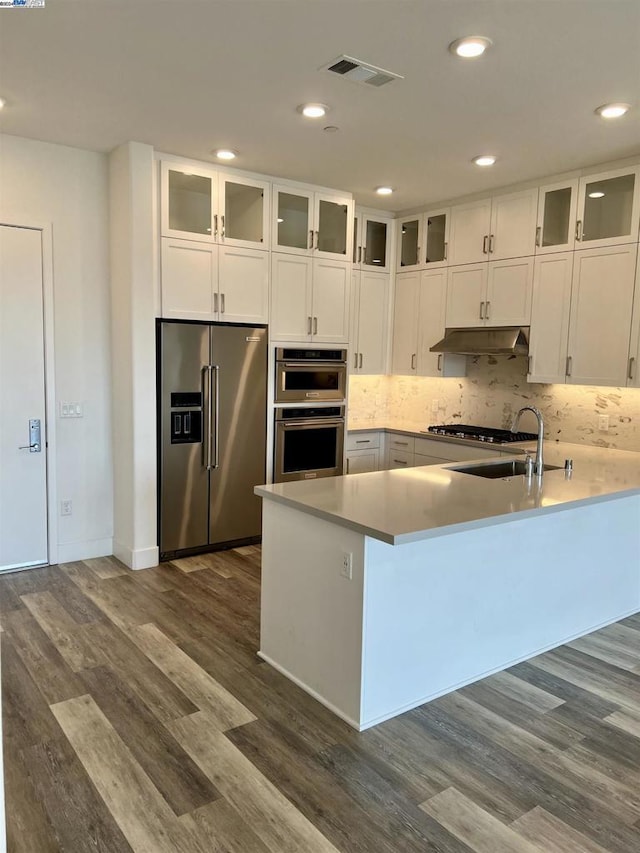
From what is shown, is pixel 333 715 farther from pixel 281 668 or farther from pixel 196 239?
pixel 196 239

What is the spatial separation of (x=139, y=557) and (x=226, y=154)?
2.83 m

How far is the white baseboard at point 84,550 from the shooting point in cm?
448

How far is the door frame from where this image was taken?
420 centimetres

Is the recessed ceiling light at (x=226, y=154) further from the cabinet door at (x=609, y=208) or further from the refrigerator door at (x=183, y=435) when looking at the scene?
the cabinet door at (x=609, y=208)

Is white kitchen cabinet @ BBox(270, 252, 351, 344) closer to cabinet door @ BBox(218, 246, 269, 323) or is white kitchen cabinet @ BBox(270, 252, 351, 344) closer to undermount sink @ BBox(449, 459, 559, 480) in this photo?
cabinet door @ BBox(218, 246, 269, 323)

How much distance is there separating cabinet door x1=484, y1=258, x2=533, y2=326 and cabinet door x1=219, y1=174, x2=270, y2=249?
183 centimetres

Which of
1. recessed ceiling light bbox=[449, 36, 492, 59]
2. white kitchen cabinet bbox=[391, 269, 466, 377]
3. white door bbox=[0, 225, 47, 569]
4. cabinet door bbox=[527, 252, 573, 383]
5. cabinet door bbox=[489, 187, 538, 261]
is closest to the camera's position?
recessed ceiling light bbox=[449, 36, 492, 59]

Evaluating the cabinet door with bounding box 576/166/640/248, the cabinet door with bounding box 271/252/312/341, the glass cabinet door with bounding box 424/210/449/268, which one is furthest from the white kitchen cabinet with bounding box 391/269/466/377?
the cabinet door with bounding box 576/166/640/248

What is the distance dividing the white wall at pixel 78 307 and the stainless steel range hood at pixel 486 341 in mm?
2758

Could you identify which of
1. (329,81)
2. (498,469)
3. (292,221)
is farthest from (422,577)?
(292,221)

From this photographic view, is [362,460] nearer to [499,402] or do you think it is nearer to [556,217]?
[499,402]

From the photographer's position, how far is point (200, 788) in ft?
7.25

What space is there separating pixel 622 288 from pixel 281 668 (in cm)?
327

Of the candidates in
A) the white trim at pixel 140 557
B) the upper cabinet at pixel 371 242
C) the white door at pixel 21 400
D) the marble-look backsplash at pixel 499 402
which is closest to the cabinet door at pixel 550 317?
the marble-look backsplash at pixel 499 402
